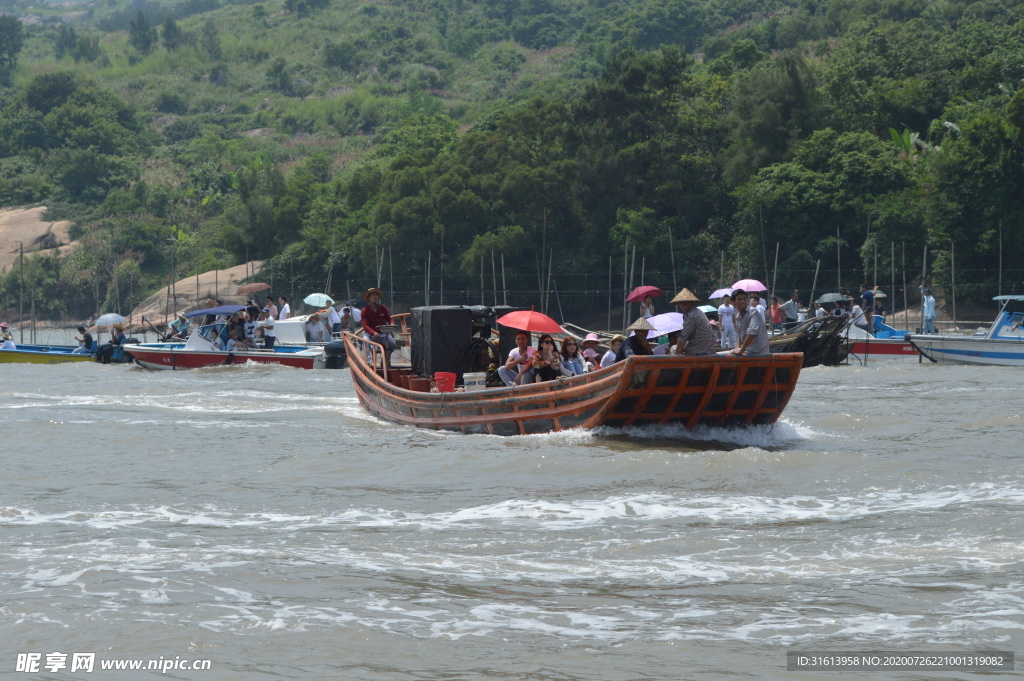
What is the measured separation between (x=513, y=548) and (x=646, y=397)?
17.6ft

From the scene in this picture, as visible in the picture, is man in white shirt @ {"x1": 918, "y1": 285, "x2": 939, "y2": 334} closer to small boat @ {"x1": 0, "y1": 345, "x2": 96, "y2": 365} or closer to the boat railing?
the boat railing

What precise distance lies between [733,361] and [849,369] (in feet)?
50.4

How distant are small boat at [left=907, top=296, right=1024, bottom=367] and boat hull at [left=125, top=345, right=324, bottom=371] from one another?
14.6 m

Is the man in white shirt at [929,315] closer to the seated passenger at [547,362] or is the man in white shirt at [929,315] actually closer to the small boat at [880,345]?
the small boat at [880,345]

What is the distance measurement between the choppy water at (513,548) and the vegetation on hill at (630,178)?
30.4 metres

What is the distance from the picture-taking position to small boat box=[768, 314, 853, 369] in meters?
28.8

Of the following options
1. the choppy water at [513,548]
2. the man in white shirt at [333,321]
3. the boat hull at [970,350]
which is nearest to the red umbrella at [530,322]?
the choppy water at [513,548]

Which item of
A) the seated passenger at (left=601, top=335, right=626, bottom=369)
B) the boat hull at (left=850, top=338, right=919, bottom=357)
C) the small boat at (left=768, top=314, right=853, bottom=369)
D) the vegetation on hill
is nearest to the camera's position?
the seated passenger at (left=601, top=335, right=626, bottom=369)

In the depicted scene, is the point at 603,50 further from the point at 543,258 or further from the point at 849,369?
the point at 849,369

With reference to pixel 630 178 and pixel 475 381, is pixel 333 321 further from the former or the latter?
pixel 630 178

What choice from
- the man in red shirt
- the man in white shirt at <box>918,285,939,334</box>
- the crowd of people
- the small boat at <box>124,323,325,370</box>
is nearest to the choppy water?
the crowd of people

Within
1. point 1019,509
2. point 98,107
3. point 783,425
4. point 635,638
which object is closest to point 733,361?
point 783,425

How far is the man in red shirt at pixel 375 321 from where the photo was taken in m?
20.8

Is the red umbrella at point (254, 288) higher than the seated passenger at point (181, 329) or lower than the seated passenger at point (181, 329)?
higher
